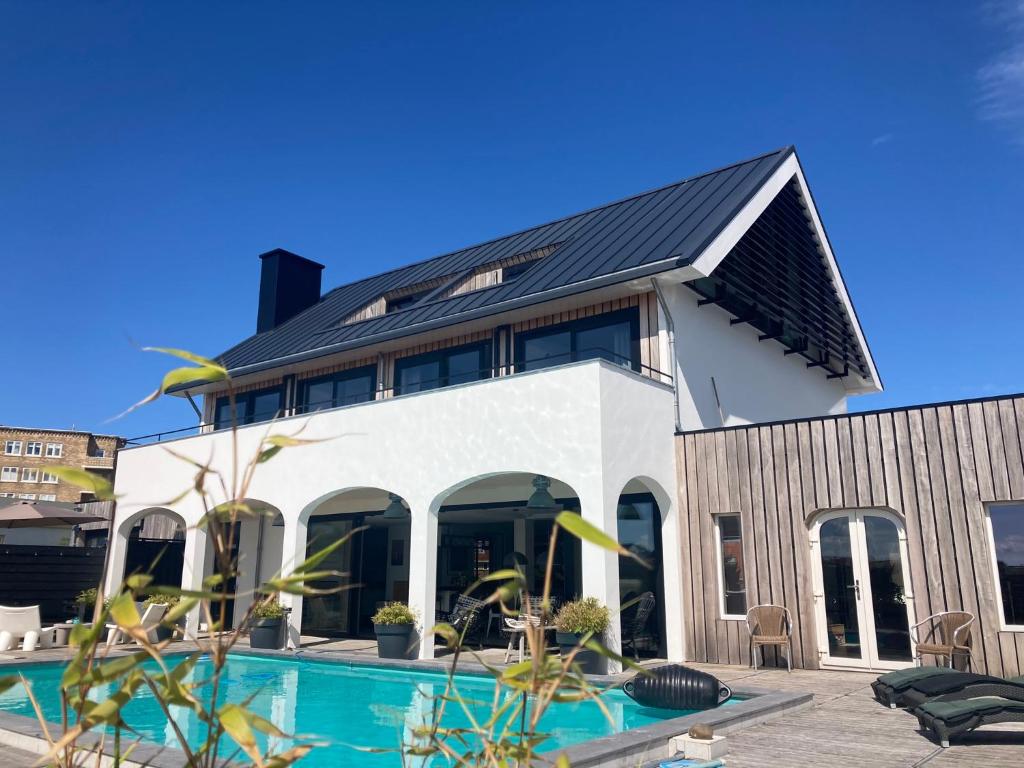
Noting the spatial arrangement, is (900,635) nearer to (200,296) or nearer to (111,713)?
(111,713)

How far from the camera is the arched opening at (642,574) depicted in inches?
499

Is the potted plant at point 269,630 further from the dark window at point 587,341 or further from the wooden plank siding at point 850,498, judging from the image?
the wooden plank siding at point 850,498

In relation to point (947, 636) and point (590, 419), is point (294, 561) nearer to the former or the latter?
point (590, 419)

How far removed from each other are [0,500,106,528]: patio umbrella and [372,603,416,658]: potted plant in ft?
30.6

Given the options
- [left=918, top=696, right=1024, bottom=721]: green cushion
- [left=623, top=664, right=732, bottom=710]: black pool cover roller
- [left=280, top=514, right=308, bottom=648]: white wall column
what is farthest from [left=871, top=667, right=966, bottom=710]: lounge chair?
[left=280, top=514, right=308, bottom=648]: white wall column

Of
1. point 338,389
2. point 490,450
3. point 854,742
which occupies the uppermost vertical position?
point 338,389

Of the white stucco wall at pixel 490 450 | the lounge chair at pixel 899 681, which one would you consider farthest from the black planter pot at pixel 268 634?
the lounge chair at pixel 899 681

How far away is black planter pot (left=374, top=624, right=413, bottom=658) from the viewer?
12.5 metres

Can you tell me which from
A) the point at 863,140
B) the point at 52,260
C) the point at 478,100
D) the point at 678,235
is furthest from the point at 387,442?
the point at 52,260

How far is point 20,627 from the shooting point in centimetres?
1482

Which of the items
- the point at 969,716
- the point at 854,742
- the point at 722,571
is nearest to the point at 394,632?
the point at 722,571

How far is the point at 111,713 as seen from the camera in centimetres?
132

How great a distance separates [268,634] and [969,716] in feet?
36.4

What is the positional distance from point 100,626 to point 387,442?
12899 mm
